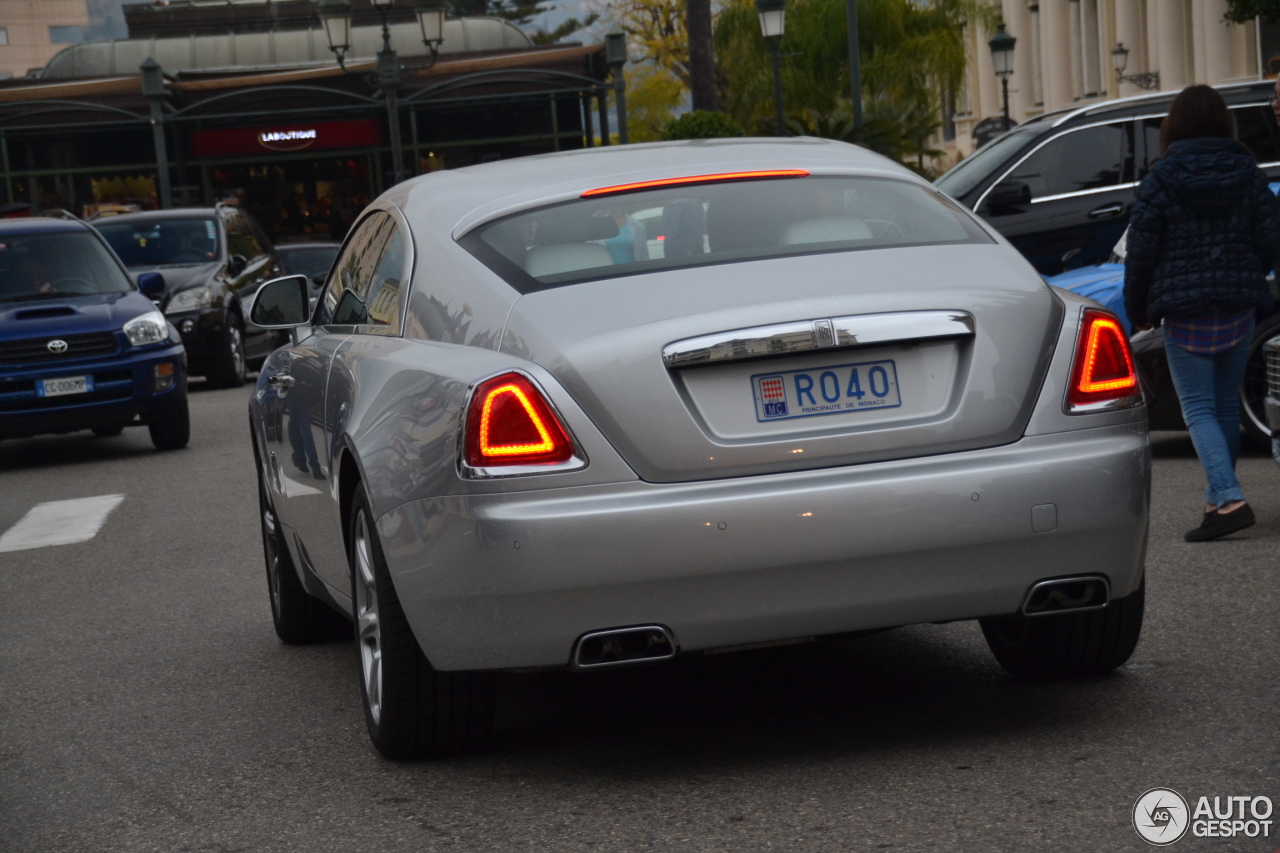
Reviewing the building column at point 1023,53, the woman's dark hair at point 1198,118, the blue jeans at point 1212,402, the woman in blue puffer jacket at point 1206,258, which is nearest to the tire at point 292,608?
the woman in blue puffer jacket at point 1206,258

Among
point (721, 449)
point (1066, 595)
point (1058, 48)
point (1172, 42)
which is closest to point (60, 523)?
point (721, 449)

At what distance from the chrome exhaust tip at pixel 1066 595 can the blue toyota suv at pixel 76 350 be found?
10635 millimetres

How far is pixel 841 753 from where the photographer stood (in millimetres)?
4668

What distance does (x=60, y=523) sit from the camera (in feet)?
35.5

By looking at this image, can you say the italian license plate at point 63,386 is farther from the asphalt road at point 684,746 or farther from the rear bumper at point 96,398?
the asphalt road at point 684,746

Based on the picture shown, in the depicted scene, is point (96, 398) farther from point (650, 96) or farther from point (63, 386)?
point (650, 96)

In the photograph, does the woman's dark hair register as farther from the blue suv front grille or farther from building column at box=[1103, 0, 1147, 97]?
building column at box=[1103, 0, 1147, 97]

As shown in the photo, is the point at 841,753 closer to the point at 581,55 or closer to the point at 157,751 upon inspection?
the point at 157,751

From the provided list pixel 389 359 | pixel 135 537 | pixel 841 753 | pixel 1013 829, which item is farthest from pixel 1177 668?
pixel 135 537

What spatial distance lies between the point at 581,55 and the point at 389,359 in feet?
132

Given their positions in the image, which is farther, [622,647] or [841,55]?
[841,55]

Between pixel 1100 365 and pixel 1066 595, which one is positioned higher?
pixel 1100 365
